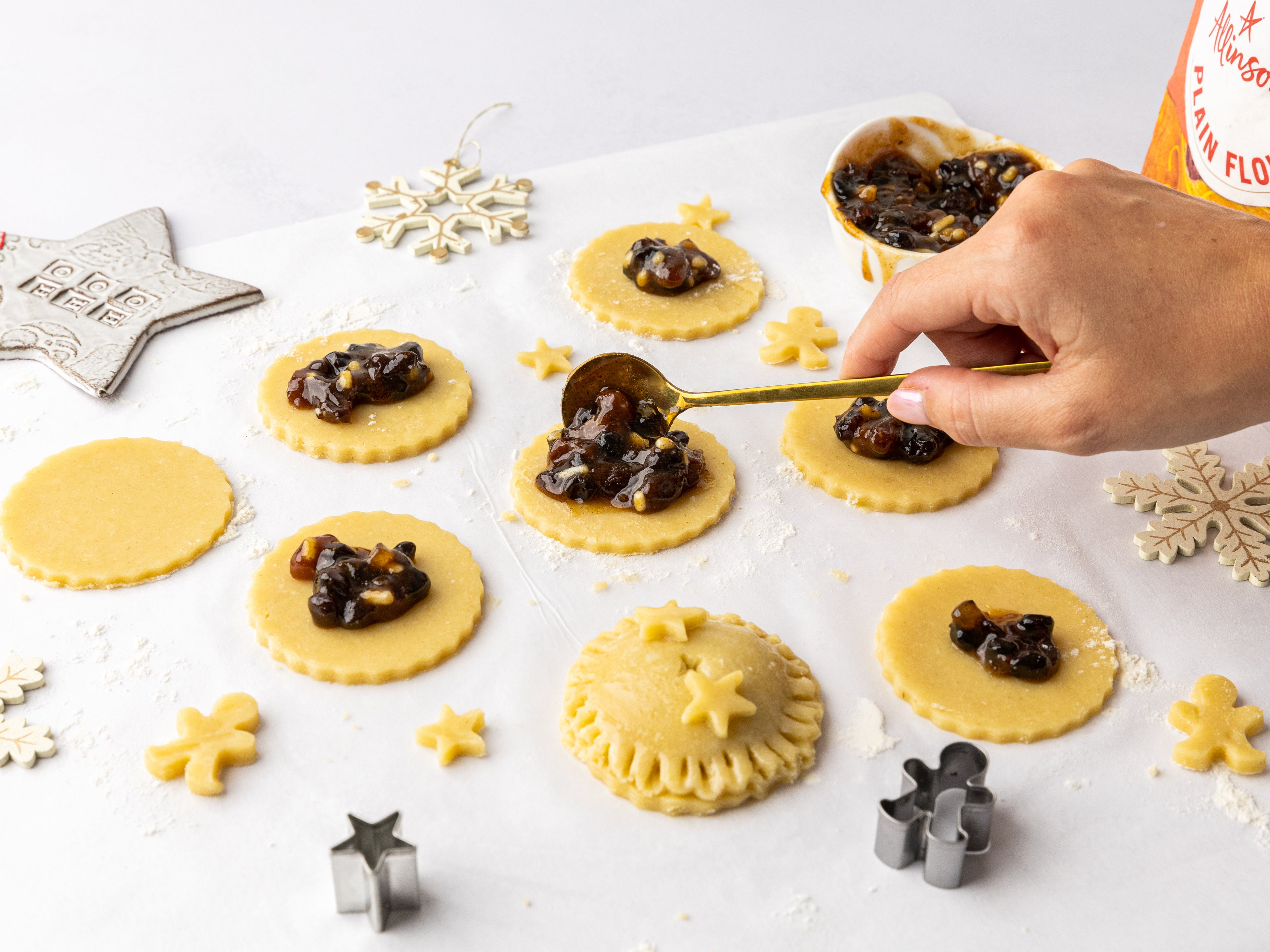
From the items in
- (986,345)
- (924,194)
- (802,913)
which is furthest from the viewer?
(924,194)

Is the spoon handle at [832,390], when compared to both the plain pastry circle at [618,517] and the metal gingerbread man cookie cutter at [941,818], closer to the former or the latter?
the plain pastry circle at [618,517]

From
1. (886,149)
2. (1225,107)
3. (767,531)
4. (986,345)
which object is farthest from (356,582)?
(1225,107)

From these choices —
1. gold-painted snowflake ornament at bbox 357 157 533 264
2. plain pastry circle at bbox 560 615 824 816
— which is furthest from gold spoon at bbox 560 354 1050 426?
gold-painted snowflake ornament at bbox 357 157 533 264

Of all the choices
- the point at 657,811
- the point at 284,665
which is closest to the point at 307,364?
the point at 284,665

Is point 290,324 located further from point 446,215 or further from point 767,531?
point 767,531

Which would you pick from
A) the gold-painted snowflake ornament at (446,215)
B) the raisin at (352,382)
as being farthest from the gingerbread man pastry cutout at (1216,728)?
the gold-painted snowflake ornament at (446,215)

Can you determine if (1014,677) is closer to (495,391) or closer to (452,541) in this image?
(452,541)
